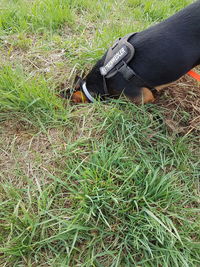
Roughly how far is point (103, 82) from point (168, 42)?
671 mm

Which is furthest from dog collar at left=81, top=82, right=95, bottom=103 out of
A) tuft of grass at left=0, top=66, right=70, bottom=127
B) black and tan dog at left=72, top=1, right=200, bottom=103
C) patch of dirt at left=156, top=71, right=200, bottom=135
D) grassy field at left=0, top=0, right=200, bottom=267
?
patch of dirt at left=156, top=71, right=200, bottom=135

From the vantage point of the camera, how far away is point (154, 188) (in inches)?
63.4

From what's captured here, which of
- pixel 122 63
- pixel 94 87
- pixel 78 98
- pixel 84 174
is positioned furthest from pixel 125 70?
A: pixel 84 174

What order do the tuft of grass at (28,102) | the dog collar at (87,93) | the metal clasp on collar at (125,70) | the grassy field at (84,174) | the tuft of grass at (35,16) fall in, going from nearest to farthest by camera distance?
the grassy field at (84,174), the tuft of grass at (28,102), the metal clasp on collar at (125,70), the dog collar at (87,93), the tuft of grass at (35,16)

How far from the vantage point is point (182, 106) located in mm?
2248

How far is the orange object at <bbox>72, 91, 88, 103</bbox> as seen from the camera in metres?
2.30

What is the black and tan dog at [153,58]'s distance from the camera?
2064 millimetres

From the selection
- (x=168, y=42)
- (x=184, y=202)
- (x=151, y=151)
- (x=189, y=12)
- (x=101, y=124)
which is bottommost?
(x=184, y=202)

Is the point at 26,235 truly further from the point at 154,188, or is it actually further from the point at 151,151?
the point at 151,151

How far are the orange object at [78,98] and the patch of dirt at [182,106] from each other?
70 centimetres

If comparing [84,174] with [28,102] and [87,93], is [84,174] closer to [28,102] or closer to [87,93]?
[28,102]

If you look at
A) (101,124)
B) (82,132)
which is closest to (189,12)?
(101,124)

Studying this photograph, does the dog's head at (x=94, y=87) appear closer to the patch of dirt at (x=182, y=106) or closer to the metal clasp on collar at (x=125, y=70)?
the metal clasp on collar at (x=125, y=70)

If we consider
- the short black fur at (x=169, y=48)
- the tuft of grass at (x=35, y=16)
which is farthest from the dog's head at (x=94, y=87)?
the tuft of grass at (x=35, y=16)
